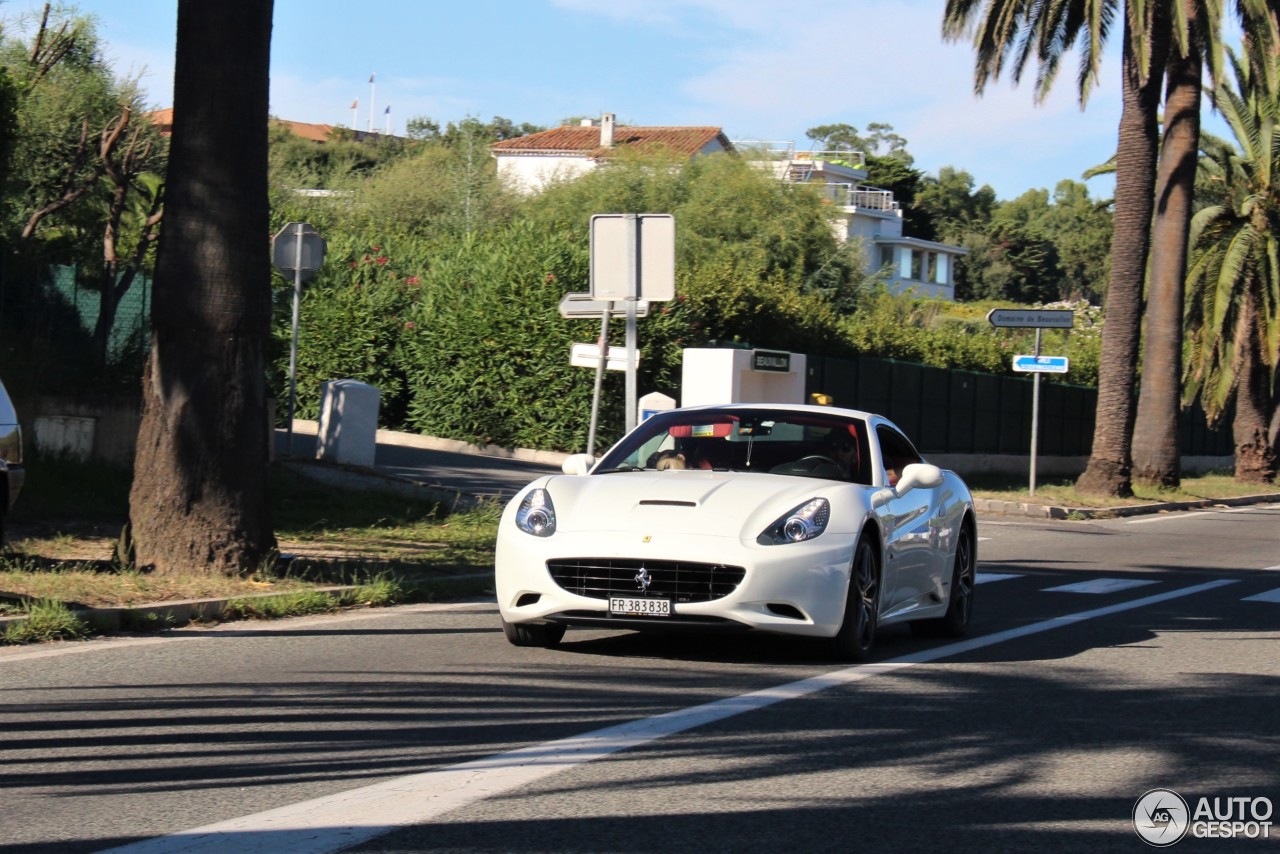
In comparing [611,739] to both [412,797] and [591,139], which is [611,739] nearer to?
[412,797]

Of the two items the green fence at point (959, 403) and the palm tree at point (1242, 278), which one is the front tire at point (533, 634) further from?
the palm tree at point (1242, 278)

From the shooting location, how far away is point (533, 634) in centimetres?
942

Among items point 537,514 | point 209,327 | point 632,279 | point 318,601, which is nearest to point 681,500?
point 537,514

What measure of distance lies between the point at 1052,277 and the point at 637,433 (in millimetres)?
113257

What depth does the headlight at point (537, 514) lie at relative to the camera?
8900mm

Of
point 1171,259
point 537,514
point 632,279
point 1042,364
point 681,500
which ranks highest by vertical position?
point 1171,259

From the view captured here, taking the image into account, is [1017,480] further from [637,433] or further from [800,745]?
[800,745]

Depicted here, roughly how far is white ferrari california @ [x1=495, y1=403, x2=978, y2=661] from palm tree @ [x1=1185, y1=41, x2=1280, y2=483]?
31.0 metres

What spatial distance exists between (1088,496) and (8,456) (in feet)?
75.8

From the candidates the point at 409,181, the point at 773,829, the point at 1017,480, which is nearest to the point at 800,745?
the point at 773,829

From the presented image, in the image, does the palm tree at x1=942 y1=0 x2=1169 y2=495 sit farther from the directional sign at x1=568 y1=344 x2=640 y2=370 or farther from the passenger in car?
the passenger in car

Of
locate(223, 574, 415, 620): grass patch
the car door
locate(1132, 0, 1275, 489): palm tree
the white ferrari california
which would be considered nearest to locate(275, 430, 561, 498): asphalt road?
locate(223, 574, 415, 620): grass patch

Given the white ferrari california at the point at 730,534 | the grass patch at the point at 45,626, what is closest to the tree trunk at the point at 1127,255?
the white ferrari california at the point at 730,534

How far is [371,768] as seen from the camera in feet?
19.8
